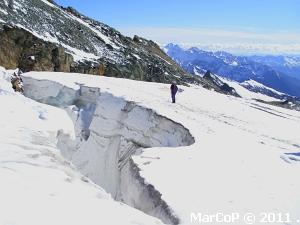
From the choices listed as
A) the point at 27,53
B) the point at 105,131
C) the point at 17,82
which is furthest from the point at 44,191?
the point at 27,53

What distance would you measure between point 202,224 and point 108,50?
6831 cm

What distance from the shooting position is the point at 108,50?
A: 75875 mm

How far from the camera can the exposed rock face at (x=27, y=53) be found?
141ft

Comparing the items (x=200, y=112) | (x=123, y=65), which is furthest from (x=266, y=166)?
(x=123, y=65)

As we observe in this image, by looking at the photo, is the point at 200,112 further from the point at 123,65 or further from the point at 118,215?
the point at 123,65

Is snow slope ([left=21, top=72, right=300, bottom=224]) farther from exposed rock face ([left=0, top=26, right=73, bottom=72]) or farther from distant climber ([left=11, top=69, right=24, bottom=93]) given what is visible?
exposed rock face ([left=0, top=26, right=73, bottom=72])

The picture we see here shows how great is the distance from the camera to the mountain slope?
44.1 meters

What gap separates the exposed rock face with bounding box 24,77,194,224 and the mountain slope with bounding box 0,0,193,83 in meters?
17.1

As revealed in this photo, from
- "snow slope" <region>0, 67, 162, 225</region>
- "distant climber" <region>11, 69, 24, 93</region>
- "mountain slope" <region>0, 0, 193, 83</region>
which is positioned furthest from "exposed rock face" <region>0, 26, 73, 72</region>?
"snow slope" <region>0, 67, 162, 225</region>

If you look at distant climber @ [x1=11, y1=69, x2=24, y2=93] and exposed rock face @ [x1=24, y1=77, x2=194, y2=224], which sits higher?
distant climber @ [x1=11, y1=69, x2=24, y2=93]

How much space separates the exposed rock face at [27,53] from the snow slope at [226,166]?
21.2 metres

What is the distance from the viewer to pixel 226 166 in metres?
13.3

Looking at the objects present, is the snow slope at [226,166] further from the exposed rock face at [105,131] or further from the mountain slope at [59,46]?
the mountain slope at [59,46]

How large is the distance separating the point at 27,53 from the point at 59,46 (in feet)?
37.5
